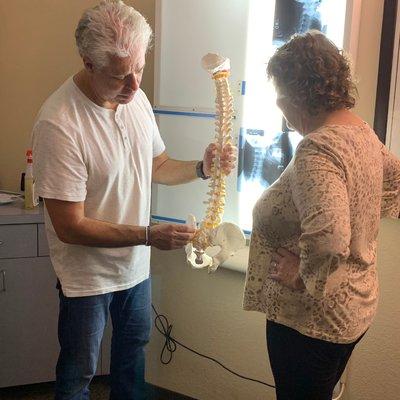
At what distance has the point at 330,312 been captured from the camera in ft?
4.11

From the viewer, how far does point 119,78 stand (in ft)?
4.85

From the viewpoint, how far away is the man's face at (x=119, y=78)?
1459 mm

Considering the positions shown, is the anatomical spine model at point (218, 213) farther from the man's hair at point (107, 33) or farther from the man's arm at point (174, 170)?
the man's hair at point (107, 33)

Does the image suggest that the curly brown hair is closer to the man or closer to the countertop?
the man

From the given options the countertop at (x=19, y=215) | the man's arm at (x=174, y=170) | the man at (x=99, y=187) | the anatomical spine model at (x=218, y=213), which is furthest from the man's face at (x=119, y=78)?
the countertop at (x=19, y=215)

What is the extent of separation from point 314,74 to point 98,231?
0.69 meters

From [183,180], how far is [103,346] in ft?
3.15

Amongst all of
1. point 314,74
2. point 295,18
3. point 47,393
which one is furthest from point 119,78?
point 47,393

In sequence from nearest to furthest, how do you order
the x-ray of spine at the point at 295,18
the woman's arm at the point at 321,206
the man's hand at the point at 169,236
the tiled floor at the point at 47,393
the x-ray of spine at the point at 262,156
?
the woman's arm at the point at 321,206
the man's hand at the point at 169,236
the x-ray of spine at the point at 295,18
the x-ray of spine at the point at 262,156
the tiled floor at the point at 47,393

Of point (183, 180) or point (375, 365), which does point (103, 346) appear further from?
point (375, 365)

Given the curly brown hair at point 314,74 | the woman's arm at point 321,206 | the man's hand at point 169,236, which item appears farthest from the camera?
the man's hand at point 169,236

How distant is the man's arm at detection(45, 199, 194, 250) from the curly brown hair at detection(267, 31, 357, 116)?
0.53 meters

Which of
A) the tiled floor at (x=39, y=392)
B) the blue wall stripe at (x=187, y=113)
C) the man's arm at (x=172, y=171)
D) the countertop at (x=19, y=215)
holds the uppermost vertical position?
the blue wall stripe at (x=187, y=113)

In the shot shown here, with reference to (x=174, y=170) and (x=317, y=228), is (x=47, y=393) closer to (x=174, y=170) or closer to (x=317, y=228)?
(x=174, y=170)
